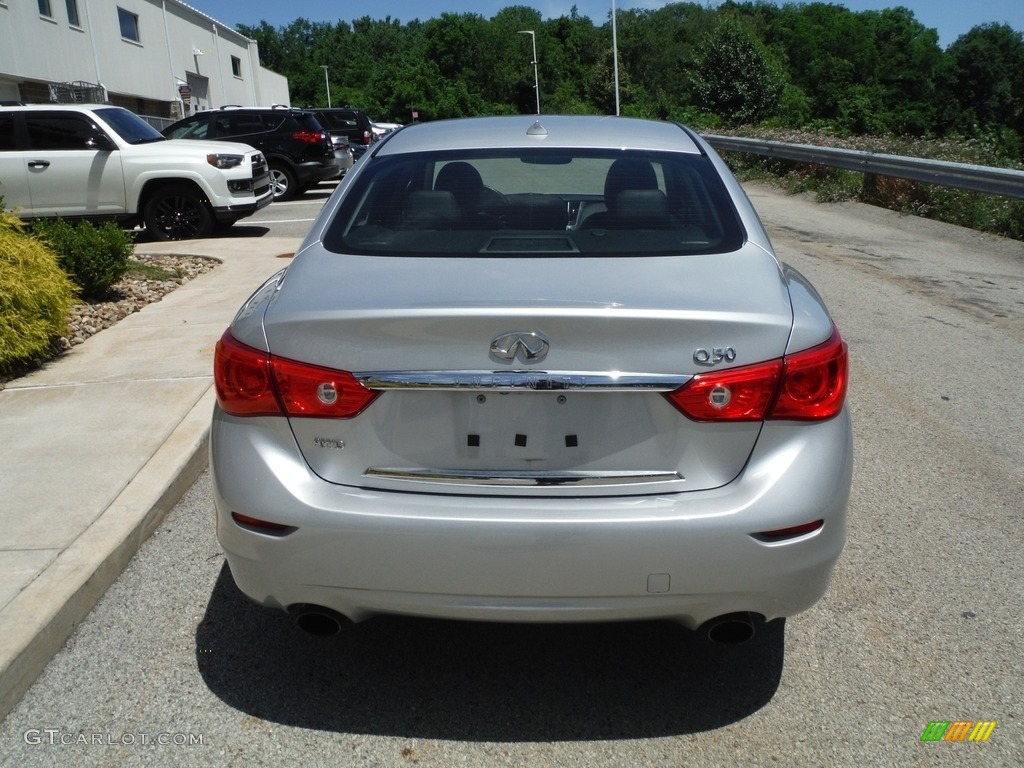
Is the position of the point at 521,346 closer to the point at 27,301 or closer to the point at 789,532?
the point at 789,532

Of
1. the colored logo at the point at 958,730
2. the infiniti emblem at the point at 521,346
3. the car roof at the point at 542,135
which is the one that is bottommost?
the colored logo at the point at 958,730

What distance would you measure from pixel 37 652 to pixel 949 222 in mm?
13670

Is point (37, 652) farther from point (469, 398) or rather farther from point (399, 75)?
point (399, 75)

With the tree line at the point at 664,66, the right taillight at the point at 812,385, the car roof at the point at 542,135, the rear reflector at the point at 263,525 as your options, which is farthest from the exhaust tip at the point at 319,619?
the tree line at the point at 664,66

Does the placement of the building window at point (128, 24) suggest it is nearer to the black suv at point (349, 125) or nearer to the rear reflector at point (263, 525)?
the black suv at point (349, 125)

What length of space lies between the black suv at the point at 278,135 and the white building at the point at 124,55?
12292mm

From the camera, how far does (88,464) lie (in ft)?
15.3

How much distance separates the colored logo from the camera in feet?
9.26

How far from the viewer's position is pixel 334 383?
264 centimetres

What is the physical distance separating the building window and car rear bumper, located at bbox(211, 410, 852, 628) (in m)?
40.5

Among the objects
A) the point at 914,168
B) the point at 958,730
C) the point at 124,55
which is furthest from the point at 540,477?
the point at 124,55

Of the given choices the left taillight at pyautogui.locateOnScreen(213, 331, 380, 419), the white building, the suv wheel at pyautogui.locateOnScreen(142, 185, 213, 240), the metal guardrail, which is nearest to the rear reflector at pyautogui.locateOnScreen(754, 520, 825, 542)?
the left taillight at pyautogui.locateOnScreen(213, 331, 380, 419)

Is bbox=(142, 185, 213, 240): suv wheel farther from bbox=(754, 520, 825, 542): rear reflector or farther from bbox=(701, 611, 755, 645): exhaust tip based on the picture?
bbox=(754, 520, 825, 542): rear reflector

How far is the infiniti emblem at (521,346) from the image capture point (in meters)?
2.56
